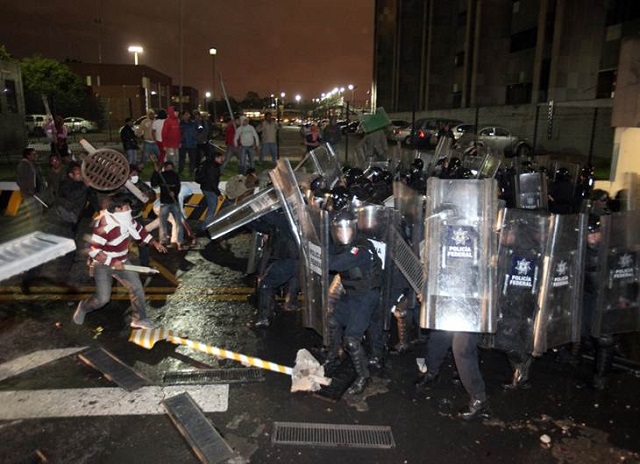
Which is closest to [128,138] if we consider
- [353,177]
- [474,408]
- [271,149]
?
[271,149]

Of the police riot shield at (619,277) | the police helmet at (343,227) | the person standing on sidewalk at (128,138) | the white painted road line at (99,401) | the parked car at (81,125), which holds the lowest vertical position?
the white painted road line at (99,401)

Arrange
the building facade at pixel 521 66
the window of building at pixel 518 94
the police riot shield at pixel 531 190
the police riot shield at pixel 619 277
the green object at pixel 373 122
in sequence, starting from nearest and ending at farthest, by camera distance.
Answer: the police riot shield at pixel 619 277 < the police riot shield at pixel 531 190 < the green object at pixel 373 122 < the building facade at pixel 521 66 < the window of building at pixel 518 94

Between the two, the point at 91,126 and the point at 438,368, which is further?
the point at 91,126

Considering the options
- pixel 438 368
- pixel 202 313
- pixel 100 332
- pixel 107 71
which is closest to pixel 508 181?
pixel 438 368

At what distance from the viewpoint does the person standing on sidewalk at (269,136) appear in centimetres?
1570

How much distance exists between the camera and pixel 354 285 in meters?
4.92

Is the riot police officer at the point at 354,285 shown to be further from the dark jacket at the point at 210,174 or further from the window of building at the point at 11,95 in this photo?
the window of building at the point at 11,95

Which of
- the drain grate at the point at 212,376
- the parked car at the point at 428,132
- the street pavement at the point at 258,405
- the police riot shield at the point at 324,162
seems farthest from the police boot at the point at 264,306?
the parked car at the point at 428,132

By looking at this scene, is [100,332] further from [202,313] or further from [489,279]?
[489,279]

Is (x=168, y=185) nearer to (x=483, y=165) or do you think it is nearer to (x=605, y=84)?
(x=483, y=165)

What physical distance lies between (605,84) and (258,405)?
28.7 meters

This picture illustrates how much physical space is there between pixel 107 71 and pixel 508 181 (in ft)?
252

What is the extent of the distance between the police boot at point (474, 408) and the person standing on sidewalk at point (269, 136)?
12053 millimetres

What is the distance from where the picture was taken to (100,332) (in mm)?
6371
